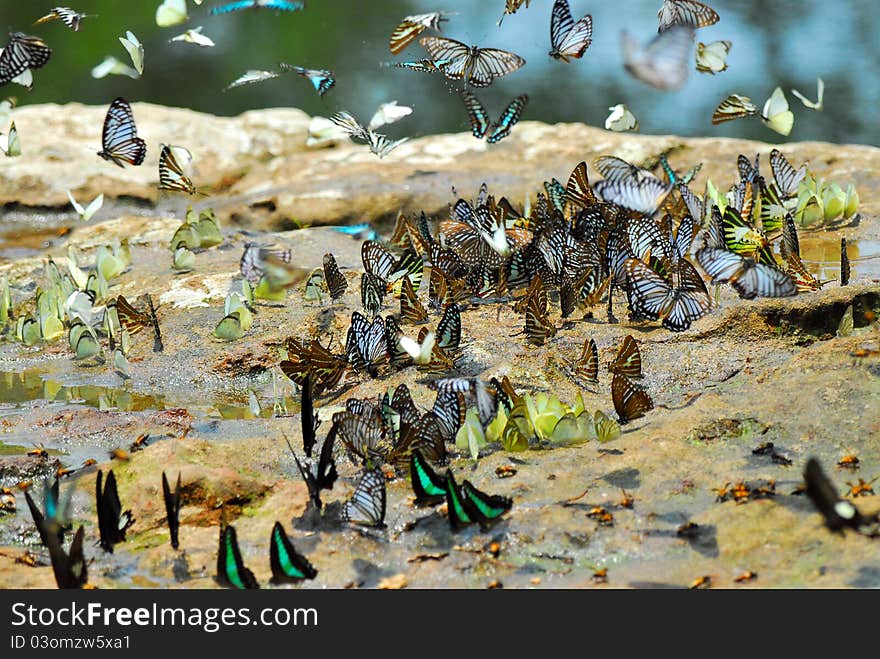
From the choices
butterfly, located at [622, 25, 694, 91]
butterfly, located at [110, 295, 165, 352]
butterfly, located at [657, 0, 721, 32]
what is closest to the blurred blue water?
butterfly, located at [110, 295, 165, 352]

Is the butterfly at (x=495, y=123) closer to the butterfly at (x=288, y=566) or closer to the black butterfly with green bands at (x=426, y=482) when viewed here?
Result: the black butterfly with green bands at (x=426, y=482)

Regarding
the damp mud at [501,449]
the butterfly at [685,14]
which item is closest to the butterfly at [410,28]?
the butterfly at [685,14]

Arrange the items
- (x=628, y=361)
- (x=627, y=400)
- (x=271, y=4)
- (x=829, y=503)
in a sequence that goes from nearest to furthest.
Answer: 1. (x=829, y=503)
2. (x=627, y=400)
3. (x=628, y=361)
4. (x=271, y=4)

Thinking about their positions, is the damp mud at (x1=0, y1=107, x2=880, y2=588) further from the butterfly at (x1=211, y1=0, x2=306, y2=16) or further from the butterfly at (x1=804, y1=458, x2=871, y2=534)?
the butterfly at (x1=211, y1=0, x2=306, y2=16)

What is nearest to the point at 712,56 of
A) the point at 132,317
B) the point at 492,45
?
the point at 132,317

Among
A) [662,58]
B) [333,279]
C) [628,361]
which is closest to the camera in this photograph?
[662,58]

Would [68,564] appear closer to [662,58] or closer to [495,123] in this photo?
[662,58]
